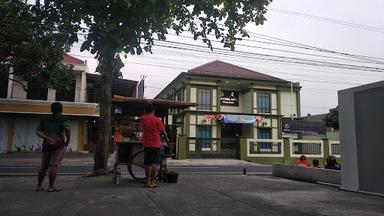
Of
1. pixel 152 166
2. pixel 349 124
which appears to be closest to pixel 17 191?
pixel 152 166

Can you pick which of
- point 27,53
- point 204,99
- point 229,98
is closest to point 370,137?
point 27,53

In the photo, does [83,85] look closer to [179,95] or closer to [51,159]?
[179,95]

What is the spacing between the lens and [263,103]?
1625 inches

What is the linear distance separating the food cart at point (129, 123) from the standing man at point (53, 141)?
1546mm

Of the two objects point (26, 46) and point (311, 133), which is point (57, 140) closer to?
point (26, 46)

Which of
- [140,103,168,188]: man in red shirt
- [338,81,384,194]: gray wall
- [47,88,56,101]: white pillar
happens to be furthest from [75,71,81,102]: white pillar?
[338,81,384,194]: gray wall

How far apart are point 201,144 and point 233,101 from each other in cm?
1131

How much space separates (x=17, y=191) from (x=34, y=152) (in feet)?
78.7

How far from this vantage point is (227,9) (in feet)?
23.7

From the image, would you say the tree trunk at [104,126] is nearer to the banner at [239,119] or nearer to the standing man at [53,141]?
the standing man at [53,141]

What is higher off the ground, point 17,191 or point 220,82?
point 220,82

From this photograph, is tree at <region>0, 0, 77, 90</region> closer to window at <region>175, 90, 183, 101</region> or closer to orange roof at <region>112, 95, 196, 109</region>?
orange roof at <region>112, 95, 196, 109</region>

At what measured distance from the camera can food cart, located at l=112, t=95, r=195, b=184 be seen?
920cm

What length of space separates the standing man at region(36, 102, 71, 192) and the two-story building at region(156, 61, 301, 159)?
1133 inches
